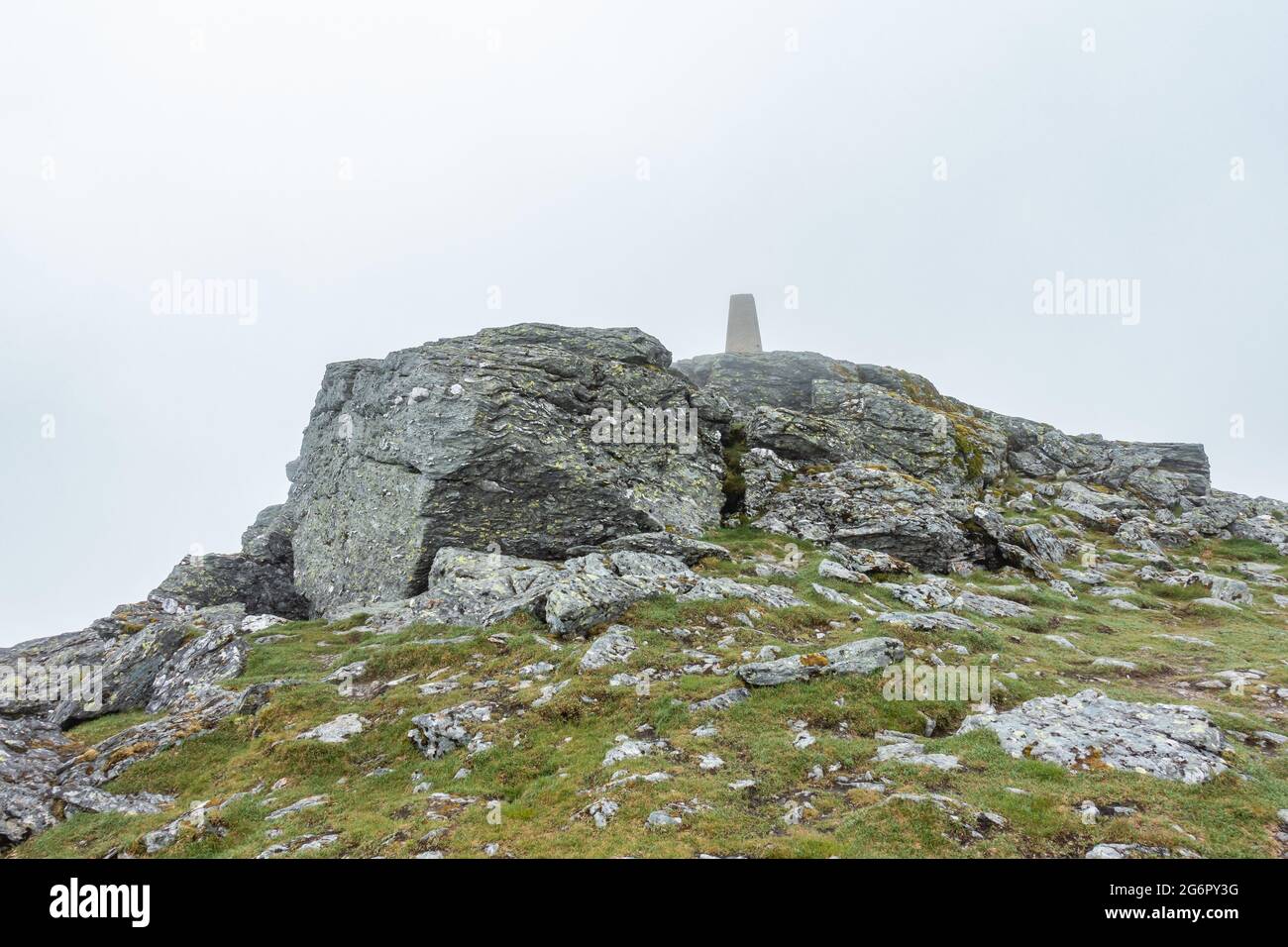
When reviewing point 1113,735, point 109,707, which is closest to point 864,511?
point 1113,735

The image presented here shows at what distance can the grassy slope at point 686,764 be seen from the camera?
37.2ft

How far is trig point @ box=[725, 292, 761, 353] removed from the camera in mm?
80250

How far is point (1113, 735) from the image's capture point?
574 inches

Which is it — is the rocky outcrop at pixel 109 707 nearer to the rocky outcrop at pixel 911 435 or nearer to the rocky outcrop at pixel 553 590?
the rocky outcrop at pixel 553 590

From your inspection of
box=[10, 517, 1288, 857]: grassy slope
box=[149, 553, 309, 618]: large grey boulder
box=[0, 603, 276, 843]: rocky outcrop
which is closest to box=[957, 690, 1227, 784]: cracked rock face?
box=[10, 517, 1288, 857]: grassy slope

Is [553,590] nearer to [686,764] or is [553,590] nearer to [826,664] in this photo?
[826,664]

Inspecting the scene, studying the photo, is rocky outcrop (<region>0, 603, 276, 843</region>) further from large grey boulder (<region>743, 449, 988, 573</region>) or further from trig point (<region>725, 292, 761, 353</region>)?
trig point (<region>725, 292, 761, 353</region>)

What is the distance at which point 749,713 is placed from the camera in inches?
679

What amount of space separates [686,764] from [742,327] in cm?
7247

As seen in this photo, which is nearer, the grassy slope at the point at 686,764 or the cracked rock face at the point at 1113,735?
the grassy slope at the point at 686,764

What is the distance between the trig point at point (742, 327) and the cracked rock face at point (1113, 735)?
67.6 meters

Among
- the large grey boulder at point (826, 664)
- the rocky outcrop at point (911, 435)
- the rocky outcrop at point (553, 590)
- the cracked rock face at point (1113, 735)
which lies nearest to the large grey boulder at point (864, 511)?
the rocky outcrop at point (911, 435)

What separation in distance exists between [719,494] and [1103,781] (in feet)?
102
